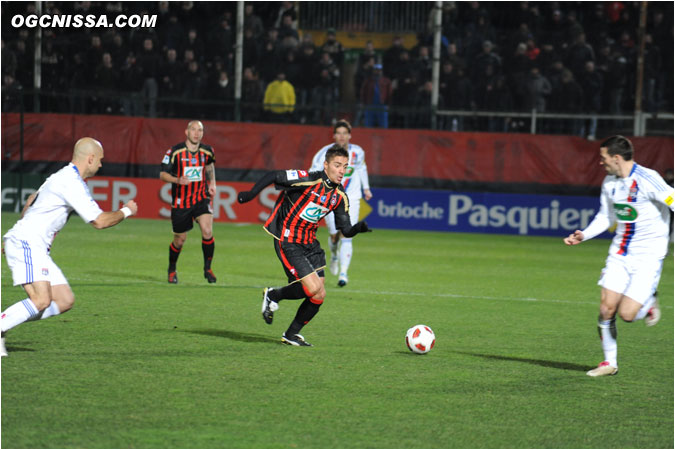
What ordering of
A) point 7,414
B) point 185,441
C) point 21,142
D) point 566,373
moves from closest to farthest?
point 185,441 → point 7,414 → point 566,373 → point 21,142

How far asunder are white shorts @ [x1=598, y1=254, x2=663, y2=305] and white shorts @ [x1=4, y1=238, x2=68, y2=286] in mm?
4297

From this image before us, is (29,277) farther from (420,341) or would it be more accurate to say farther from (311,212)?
(420,341)

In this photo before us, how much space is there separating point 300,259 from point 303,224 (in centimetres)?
32

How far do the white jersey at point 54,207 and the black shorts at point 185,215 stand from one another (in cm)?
511

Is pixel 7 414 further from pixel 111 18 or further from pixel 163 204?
pixel 111 18

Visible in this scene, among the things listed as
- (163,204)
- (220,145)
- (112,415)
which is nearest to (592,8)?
Result: (220,145)

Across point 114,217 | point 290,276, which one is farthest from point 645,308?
point 114,217

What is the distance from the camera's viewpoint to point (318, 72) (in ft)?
70.9

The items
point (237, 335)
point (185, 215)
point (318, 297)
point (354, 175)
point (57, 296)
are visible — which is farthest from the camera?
point (354, 175)

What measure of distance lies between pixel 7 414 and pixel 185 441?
3.92 ft

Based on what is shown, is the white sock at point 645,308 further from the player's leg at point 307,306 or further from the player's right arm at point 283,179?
the player's right arm at point 283,179

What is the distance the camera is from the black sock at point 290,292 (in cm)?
806

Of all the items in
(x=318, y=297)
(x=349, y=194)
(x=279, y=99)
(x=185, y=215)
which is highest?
(x=279, y=99)

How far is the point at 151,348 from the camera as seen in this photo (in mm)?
7676
